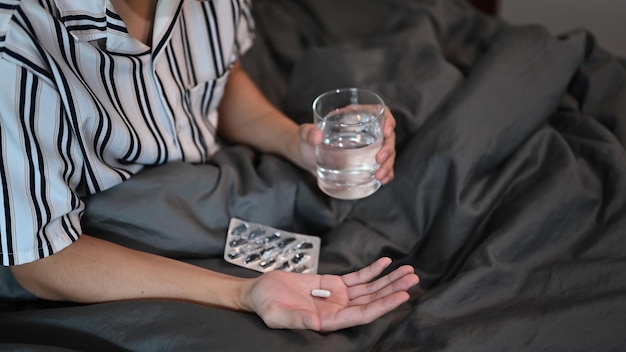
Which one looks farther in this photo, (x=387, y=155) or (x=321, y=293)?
(x=387, y=155)

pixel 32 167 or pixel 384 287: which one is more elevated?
pixel 32 167

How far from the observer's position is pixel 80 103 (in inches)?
36.2

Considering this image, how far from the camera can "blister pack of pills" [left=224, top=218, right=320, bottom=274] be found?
1058 mm

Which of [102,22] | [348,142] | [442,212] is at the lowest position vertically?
[442,212]

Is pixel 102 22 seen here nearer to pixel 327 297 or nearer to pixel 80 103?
pixel 80 103

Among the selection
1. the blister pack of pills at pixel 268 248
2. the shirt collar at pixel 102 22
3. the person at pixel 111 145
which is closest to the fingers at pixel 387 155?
the person at pixel 111 145

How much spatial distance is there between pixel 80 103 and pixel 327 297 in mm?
384

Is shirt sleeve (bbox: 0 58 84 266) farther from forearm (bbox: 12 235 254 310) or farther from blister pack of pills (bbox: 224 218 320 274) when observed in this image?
blister pack of pills (bbox: 224 218 320 274)

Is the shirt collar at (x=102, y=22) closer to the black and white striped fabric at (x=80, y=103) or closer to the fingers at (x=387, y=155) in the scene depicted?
the black and white striped fabric at (x=80, y=103)

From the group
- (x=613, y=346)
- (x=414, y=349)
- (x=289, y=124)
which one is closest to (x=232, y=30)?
(x=289, y=124)

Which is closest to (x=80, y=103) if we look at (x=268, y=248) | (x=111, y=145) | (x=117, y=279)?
(x=111, y=145)

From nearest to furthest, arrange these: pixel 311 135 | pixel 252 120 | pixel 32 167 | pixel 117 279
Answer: pixel 32 167
pixel 117 279
pixel 311 135
pixel 252 120

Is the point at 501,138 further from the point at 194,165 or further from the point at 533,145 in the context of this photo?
the point at 194,165

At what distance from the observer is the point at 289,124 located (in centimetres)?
124
